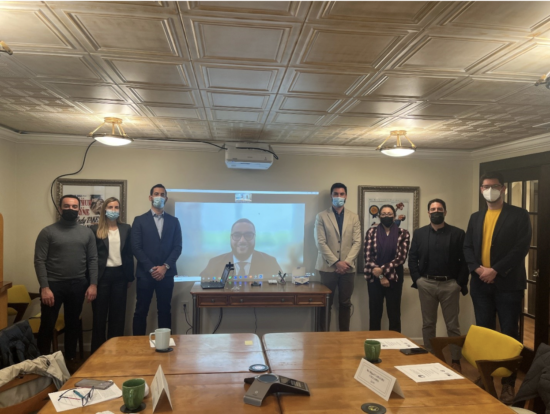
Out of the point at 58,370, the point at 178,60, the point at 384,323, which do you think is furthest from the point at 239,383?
the point at 384,323

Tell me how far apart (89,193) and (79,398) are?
314 cm

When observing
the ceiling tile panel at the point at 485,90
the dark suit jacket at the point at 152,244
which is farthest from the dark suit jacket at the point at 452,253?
the dark suit jacket at the point at 152,244

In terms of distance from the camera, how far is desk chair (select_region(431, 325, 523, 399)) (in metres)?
2.15

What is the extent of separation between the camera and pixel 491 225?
331 centimetres

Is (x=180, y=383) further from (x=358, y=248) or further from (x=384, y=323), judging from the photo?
(x=384, y=323)

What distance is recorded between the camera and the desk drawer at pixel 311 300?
4066 mm

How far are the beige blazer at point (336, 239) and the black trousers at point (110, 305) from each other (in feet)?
7.10

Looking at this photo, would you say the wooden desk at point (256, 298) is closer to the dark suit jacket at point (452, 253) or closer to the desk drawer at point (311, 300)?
the desk drawer at point (311, 300)

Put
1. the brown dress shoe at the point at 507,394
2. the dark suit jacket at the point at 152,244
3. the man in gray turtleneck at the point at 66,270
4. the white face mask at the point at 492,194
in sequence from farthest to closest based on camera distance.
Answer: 1. the dark suit jacket at the point at 152,244
2. the man in gray turtleneck at the point at 66,270
3. the white face mask at the point at 492,194
4. the brown dress shoe at the point at 507,394

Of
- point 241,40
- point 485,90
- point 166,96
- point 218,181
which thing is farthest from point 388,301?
point 241,40

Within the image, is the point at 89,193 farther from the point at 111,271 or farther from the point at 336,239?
the point at 336,239

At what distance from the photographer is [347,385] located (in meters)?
1.70

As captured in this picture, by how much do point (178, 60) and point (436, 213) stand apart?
9.32 ft

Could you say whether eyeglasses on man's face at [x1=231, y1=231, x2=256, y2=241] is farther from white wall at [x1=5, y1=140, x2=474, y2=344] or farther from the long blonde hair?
the long blonde hair
